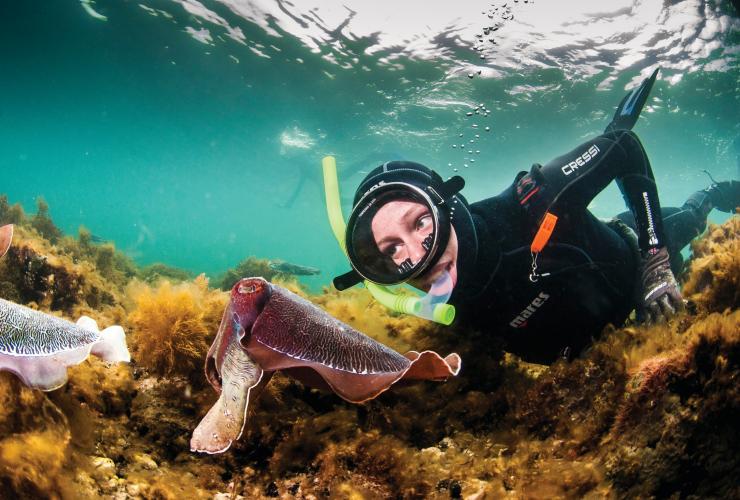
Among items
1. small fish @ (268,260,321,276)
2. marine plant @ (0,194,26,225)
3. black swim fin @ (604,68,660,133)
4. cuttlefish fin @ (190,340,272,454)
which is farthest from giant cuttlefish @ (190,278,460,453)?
small fish @ (268,260,321,276)

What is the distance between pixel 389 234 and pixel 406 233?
0.15 m

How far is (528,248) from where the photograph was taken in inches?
117

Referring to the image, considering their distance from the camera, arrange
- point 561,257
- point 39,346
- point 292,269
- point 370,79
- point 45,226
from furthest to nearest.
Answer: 1. point 370,79
2. point 292,269
3. point 45,226
4. point 561,257
5. point 39,346

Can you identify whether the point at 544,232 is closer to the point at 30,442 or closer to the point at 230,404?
the point at 230,404

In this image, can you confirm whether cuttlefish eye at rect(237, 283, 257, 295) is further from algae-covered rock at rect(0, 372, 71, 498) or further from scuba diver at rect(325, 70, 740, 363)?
scuba diver at rect(325, 70, 740, 363)

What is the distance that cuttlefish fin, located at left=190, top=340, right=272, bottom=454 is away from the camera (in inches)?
46.8

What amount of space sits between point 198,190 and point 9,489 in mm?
83183

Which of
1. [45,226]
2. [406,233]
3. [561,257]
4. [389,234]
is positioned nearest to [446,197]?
[406,233]

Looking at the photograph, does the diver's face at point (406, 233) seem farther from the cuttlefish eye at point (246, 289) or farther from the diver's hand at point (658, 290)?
the cuttlefish eye at point (246, 289)

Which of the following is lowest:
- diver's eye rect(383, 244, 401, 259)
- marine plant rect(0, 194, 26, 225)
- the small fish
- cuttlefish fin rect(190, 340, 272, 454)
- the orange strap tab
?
the small fish

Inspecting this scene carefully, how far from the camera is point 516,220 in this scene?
10.4ft

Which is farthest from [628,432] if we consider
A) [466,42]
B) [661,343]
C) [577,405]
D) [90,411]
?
[466,42]

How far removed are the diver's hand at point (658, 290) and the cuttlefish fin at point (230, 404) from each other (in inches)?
96.5

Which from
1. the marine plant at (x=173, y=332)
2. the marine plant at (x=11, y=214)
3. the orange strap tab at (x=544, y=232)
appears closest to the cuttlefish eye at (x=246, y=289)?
the marine plant at (x=173, y=332)
